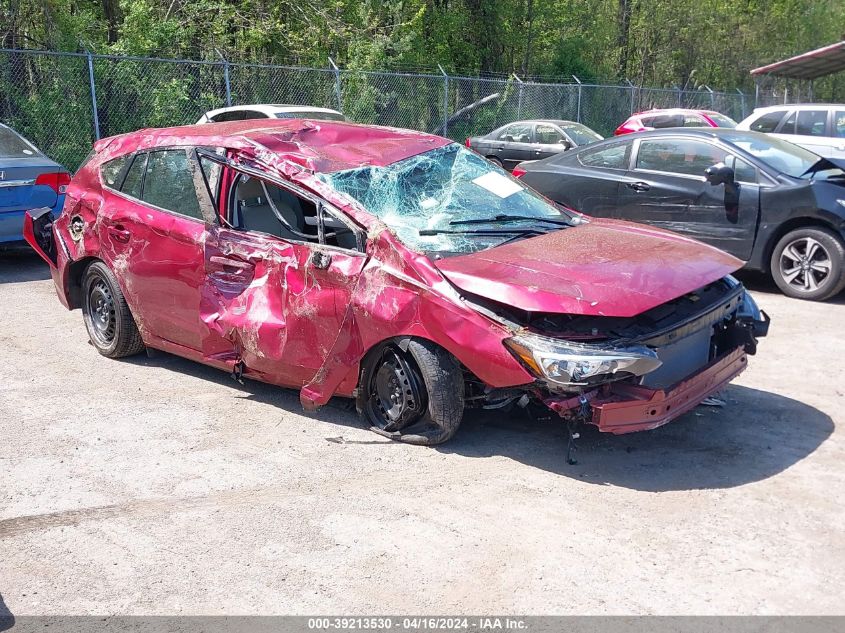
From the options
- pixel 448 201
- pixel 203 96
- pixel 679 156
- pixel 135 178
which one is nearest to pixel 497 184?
pixel 448 201

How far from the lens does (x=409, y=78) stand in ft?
63.0

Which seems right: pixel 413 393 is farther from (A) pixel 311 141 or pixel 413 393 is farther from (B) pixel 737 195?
(B) pixel 737 195

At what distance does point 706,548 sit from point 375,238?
2266mm

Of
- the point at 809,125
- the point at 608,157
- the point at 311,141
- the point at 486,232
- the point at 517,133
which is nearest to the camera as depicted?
the point at 486,232

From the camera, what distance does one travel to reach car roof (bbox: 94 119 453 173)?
518 cm

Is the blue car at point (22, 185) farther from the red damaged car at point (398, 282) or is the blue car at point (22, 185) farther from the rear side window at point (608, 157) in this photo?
the rear side window at point (608, 157)

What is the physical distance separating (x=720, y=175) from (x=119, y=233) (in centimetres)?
526

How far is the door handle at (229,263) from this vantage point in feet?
17.0

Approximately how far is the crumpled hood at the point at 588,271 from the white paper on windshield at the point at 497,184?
1.83 ft

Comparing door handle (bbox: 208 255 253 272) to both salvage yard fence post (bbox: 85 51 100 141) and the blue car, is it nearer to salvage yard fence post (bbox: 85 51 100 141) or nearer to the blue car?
the blue car

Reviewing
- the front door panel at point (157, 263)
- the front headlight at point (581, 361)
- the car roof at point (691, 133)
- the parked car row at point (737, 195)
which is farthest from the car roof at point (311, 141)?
the car roof at point (691, 133)

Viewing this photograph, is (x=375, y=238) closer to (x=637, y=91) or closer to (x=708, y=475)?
(x=708, y=475)

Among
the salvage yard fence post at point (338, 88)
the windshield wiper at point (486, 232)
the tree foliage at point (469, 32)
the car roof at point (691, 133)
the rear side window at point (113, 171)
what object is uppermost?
the tree foliage at point (469, 32)

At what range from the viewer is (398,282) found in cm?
451
